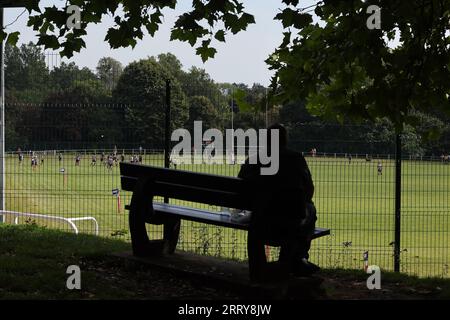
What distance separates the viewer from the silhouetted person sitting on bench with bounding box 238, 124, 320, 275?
19.0 feet

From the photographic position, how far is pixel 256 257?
577cm

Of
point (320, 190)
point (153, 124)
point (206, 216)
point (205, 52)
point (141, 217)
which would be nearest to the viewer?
point (206, 216)

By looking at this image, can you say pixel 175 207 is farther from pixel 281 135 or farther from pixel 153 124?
pixel 153 124

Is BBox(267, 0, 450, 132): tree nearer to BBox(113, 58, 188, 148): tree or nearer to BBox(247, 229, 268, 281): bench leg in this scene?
BBox(247, 229, 268, 281): bench leg

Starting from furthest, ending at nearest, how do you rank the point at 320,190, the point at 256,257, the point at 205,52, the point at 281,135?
the point at 320,190
the point at 205,52
the point at 281,135
the point at 256,257

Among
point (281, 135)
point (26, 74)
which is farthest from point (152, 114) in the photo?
point (26, 74)

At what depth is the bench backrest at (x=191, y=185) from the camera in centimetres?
596

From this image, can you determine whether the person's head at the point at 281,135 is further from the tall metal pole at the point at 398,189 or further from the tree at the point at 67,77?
the tree at the point at 67,77

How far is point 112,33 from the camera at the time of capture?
20.4ft

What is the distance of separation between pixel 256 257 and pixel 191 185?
1.12m
